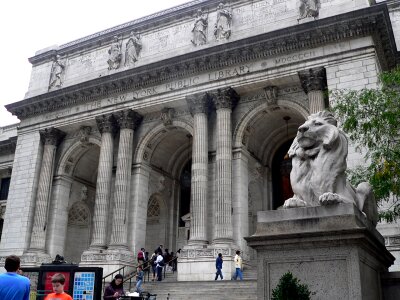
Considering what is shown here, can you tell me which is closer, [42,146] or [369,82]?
[369,82]

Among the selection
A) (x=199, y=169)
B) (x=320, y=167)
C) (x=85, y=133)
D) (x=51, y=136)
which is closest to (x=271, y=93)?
(x=199, y=169)

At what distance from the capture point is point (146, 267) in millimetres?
23859

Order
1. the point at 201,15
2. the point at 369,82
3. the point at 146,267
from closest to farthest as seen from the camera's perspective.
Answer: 1. the point at 369,82
2. the point at 146,267
3. the point at 201,15

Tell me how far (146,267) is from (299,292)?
58.5ft

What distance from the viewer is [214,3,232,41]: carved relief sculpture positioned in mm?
26625

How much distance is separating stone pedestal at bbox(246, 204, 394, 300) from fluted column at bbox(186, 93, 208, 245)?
15.9 metres

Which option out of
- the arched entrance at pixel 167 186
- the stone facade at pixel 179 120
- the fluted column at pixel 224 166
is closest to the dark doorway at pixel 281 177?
the stone facade at pixel 179 120

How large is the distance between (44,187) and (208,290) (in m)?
15.6

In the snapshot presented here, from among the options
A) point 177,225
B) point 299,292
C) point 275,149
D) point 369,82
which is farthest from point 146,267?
point 299,292

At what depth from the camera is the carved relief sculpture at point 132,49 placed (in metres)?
29.6

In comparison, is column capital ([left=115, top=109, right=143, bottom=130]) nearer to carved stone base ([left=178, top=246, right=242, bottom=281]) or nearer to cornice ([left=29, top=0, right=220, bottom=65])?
cornice ([left=29, top=0, right=220, bottom=65])

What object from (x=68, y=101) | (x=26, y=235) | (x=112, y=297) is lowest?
(x=112, y=297)

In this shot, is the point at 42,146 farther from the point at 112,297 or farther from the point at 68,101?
the point at 112,297

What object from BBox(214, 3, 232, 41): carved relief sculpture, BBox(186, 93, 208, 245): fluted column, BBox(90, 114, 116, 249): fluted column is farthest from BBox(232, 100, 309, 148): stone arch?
BBox(90, 114, 116, 249): fluted column
